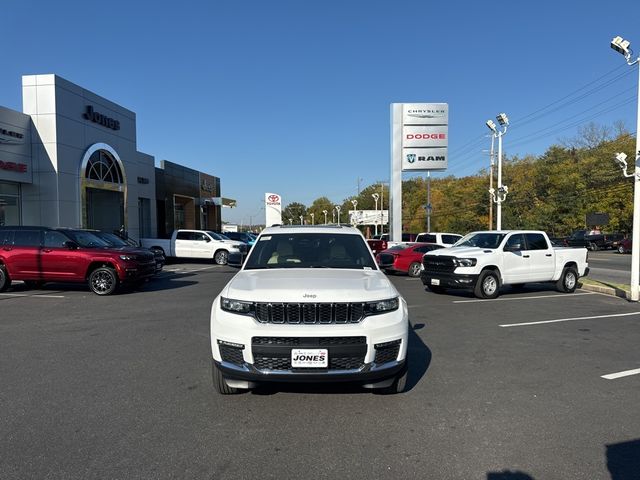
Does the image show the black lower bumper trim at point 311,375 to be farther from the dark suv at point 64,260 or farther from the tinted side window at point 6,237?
the tinted side window at point 6,237

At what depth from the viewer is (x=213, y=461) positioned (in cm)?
335

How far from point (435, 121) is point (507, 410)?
26.9 m

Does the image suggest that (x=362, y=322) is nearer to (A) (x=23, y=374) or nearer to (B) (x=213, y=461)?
(B) (x=213, y=461)

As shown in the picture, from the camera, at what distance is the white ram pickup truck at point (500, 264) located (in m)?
11.6

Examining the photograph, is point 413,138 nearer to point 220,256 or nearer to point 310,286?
Result: point 220,256

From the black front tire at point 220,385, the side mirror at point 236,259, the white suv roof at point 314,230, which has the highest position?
the white suv roof at point 314,230

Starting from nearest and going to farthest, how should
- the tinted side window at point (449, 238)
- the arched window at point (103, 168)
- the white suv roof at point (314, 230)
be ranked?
the white suv roof at point (314, 230), the tinted side window at point (449, 238), the arched window at point (103, 168)

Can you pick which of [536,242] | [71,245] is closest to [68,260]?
[71,245]

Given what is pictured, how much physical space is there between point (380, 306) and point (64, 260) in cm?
1096

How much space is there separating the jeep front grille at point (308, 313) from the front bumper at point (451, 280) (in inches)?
319

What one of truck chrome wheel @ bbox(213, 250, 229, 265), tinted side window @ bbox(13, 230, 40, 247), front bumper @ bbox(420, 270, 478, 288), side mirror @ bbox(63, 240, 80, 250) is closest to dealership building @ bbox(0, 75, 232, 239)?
truck chrome wheel @ bbox(213, 250, 229, 265)

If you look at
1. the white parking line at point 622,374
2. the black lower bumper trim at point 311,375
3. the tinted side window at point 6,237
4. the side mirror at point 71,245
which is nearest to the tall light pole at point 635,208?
the white parking line at point 622,374

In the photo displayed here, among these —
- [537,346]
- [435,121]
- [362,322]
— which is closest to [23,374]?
[362,322]

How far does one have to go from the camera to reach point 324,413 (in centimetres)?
425
